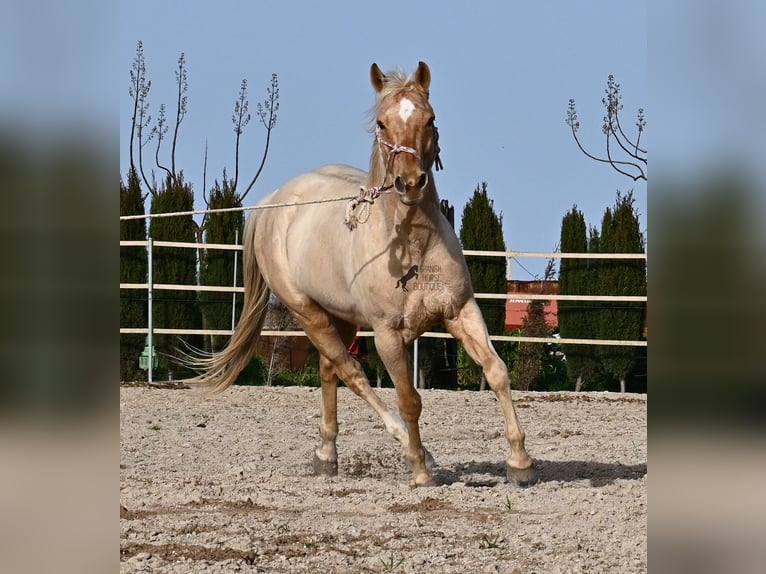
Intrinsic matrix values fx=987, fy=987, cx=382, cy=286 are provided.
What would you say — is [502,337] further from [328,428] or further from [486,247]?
[328,428]

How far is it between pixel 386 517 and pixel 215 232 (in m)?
10.6

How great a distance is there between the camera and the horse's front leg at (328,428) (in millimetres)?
6430

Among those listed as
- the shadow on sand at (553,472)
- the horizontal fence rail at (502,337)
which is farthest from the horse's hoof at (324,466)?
the horizontal fence rail at (502,337)

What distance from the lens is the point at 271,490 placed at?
5.33 metres

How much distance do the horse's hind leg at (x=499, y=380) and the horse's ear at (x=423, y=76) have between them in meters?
1.24

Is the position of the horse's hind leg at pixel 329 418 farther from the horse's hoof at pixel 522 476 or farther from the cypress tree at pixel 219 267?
the cypress tree at pixel 219 267

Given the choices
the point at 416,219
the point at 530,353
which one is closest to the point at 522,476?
the point at 416,219

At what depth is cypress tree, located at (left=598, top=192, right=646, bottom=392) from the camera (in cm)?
1402

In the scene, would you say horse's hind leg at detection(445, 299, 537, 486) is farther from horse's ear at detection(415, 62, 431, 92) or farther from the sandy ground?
horse's ear at detection(415, 62, 431, 92)

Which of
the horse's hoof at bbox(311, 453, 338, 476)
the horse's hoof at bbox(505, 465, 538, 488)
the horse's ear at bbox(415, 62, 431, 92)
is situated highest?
the horse's ear at bbox(415, 62, 431, 92)

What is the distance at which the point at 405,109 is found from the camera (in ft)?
16.5

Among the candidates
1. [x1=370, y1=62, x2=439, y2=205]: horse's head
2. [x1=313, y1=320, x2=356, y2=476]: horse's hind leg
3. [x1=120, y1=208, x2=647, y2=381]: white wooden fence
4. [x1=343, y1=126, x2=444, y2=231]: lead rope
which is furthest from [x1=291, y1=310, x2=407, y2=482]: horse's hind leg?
[x1=120, y1=208, x2=647, y2=381]: white wooden fence
